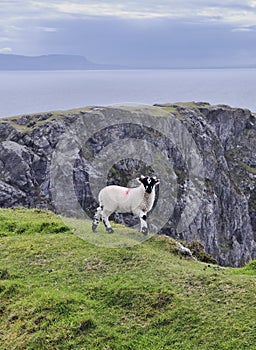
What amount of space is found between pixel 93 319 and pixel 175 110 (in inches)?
6036

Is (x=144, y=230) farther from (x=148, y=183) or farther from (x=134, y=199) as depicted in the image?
(x=148, y=183)

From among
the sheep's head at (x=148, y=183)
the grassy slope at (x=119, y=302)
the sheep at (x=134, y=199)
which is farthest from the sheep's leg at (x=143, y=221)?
the grassy slope at (x=119, y=302)

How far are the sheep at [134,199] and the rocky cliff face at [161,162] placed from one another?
199 feet

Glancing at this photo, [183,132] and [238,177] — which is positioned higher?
[183,132]

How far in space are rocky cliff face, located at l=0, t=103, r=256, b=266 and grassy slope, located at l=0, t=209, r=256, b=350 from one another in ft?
210

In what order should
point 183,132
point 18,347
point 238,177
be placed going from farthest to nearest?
point 238,177 < point 183,132 < point 18,347

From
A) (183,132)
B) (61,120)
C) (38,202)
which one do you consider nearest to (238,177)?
(183,132)

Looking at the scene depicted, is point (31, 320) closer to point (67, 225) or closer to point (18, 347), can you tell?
point (18, 347)

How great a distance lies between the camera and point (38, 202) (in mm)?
110062

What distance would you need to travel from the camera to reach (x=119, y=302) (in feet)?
45.9

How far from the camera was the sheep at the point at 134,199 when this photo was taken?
19625mm

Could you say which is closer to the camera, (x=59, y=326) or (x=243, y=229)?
(x=59, y=326)

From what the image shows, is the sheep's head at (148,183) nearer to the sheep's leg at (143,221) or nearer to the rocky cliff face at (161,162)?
the sheep's leg at (143,221)

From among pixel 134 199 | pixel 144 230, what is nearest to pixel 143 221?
pixel 144 230
